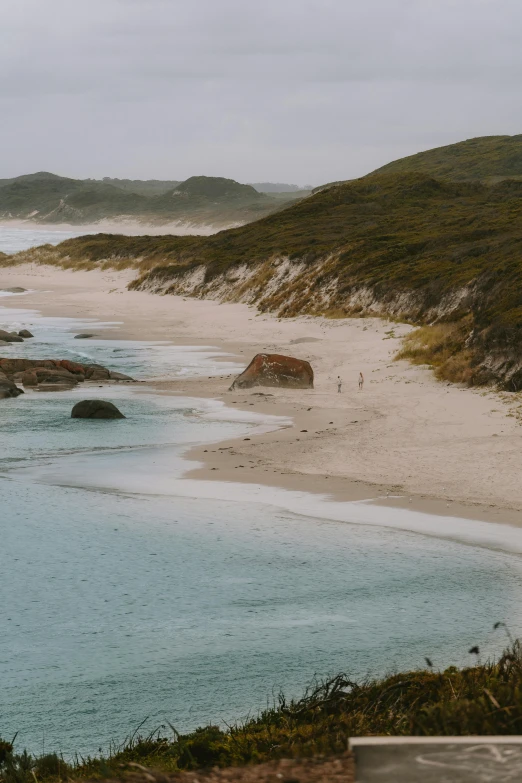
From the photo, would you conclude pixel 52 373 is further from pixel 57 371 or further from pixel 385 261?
pixel 385 261

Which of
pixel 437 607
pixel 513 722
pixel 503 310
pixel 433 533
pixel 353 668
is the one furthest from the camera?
pixel 503 310

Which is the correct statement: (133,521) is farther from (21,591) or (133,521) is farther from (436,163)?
(436,163)

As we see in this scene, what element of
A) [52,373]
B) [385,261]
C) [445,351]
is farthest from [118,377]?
[385,261]

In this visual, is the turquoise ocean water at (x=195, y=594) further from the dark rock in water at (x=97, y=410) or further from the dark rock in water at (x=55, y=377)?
the dark rock in water at (x=55, y=377)

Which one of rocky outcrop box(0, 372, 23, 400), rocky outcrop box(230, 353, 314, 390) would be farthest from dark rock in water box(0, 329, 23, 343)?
rocky outcrop box(230, 353, 314, 390)

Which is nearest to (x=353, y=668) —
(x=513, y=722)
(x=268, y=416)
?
(x=513, y=722)

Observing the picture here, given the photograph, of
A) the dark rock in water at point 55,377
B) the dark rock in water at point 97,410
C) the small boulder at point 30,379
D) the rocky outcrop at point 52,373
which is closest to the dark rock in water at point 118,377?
the rocky outcrop at point 52,373

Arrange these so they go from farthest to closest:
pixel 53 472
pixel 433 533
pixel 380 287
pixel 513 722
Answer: pixel 380 287, pixel 53 472, pixel 433 533, pixel 513 722
